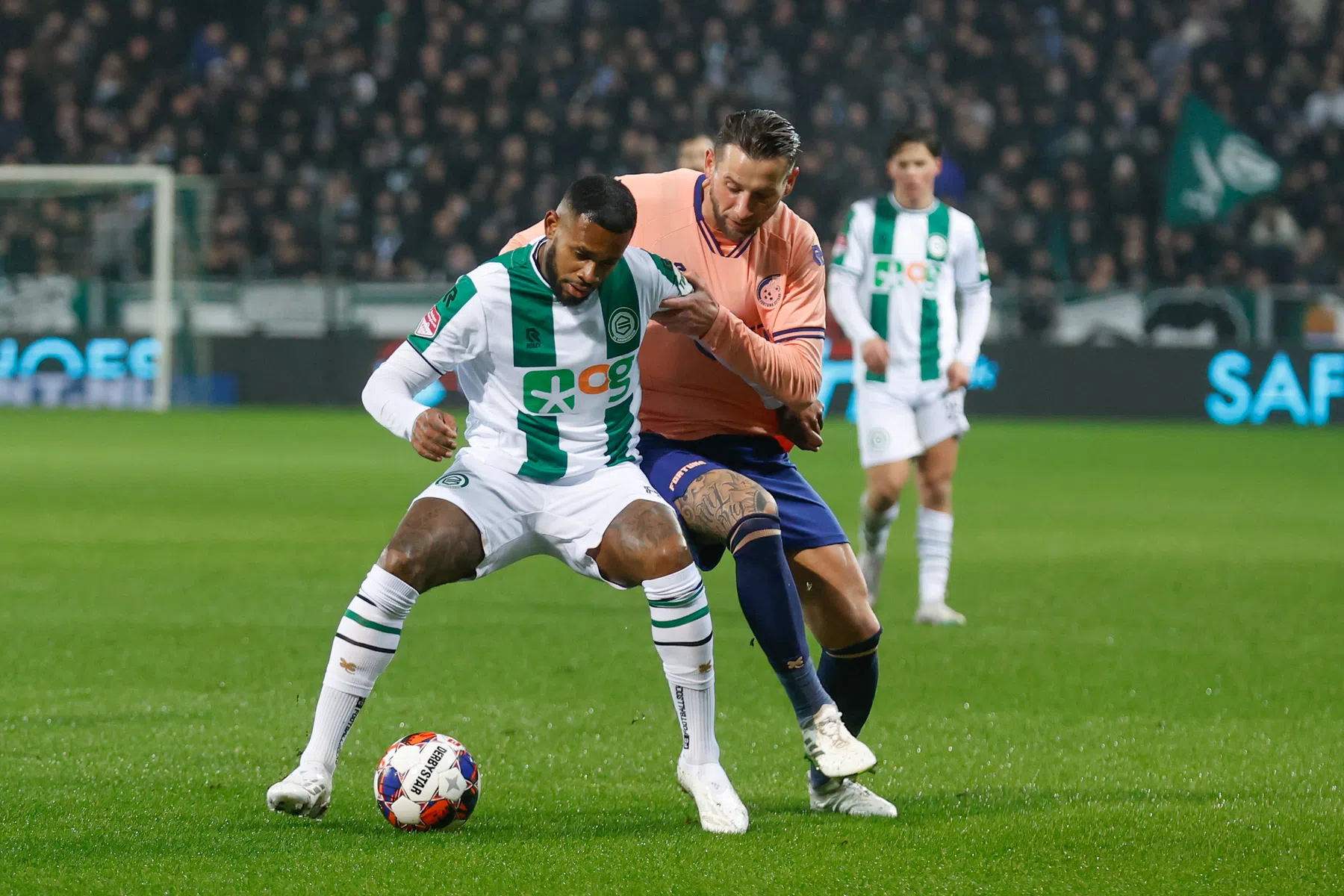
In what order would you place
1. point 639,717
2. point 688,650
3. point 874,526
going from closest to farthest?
1. point 688,650
2. point 639,717
3. point 874,526

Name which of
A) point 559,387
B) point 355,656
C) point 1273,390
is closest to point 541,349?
point 559,387

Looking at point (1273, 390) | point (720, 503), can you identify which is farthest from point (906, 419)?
point (1273, 390)

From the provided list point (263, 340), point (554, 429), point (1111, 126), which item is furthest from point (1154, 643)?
point (1111, 126)

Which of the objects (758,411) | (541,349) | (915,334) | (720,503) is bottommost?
(915,334)

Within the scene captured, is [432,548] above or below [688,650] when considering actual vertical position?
above

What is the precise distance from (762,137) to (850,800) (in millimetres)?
1657

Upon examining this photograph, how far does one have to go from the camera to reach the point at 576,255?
4391 millimetres

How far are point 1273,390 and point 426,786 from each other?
1796 centimetres

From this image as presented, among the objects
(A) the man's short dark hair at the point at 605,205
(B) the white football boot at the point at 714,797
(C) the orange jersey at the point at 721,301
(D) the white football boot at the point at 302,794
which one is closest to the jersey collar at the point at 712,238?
(C) the orange jersey at the point at 721,301

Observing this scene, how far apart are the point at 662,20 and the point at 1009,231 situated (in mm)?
6569

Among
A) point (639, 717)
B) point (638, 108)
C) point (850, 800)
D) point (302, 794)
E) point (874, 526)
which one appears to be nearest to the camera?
point (302, 794)

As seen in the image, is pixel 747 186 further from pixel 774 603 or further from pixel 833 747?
pixel 833 747

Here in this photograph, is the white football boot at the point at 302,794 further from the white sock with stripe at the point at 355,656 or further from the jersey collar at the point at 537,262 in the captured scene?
the jersey collar at the point at 537,262

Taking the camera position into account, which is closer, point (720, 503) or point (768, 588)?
point (768, 588)
